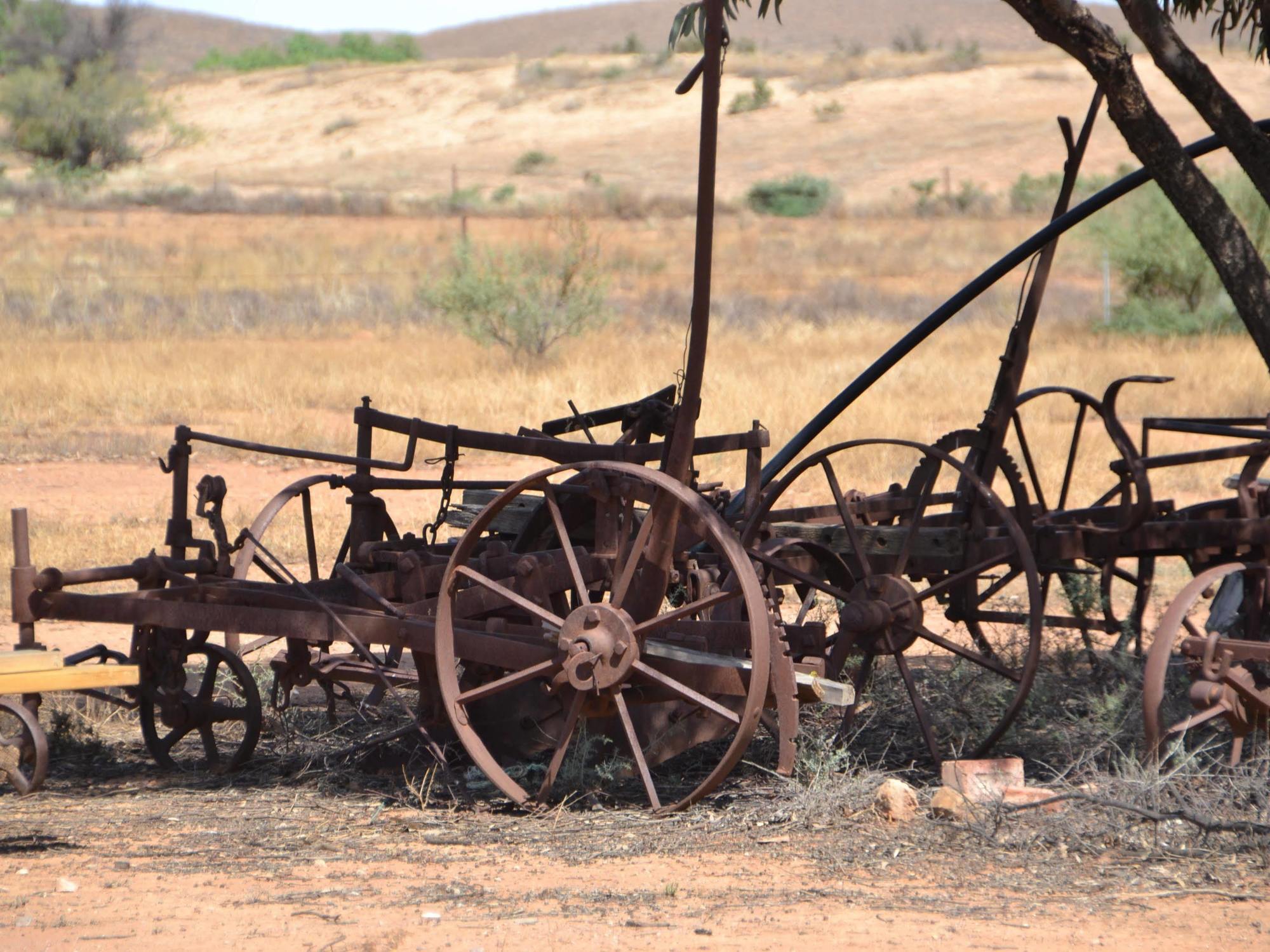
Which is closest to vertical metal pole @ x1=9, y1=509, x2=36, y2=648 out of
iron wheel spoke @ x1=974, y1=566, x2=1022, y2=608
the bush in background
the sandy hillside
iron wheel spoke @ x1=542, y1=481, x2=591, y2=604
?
iron wheel spoke @ x1=542, y1=481, x2=591, y2=604

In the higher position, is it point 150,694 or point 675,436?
point 675,436

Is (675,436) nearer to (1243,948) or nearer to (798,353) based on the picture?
(1243,948)

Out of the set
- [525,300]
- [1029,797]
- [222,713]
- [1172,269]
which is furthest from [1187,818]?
[1172,269]

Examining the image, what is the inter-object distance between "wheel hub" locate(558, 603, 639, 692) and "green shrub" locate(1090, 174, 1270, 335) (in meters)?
16.0

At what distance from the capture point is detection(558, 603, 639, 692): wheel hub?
14.3ft

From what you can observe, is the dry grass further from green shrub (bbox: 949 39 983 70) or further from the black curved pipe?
green shrub (bbox: 949 39 983 70)

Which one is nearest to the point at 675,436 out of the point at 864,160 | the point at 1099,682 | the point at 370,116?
the point at 1099,682

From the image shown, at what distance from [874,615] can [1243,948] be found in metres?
1.99

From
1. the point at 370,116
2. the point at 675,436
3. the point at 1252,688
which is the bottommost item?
the point at 1252,688

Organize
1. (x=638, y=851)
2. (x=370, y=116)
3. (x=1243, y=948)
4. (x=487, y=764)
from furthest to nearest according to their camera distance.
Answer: (x=370, y=116), (x=487, y=764), (x=638, y=851), (x=1243, y=948)

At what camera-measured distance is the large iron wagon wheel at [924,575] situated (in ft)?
16.8

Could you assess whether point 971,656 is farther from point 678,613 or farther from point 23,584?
point 23,584

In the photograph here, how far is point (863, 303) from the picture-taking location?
22984 millimetres

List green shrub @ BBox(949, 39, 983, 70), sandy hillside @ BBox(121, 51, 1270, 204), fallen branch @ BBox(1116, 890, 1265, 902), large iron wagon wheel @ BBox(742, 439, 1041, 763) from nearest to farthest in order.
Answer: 1. fallen branch @ BBox(1116, 890, 1265, 902)
2. large iron wagon wheel @ BBox(742, 439, 1041, 763)
3. sandy hillside @ BBox(121, 51, 1270, 204)
4. green shrub @ BBox(949, 39, 983, 70)
